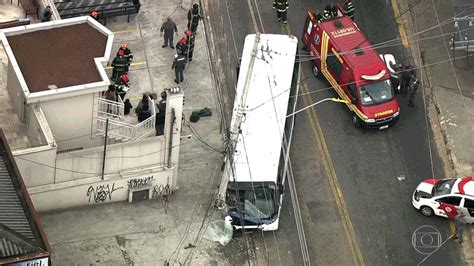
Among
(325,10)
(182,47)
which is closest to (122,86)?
(182,47)

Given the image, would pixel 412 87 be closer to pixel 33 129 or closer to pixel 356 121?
pixel 356 121

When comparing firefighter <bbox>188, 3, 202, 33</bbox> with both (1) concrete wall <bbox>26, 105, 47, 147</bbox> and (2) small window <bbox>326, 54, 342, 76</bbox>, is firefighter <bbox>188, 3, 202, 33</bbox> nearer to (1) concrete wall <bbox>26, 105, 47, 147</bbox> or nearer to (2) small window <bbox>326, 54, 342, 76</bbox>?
(2) small window <bbox>326, 54, 342, 76</bbox>

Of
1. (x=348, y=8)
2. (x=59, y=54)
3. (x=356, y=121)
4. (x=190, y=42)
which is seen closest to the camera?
(x=59, y=54)

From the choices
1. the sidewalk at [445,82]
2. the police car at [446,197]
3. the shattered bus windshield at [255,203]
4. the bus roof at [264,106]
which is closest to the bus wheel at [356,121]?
the bus roof at [264,106]

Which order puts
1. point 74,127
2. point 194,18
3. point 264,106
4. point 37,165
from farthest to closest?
point 194,18
point 264,106
point 74,127
point 37,165

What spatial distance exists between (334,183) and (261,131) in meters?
3.32


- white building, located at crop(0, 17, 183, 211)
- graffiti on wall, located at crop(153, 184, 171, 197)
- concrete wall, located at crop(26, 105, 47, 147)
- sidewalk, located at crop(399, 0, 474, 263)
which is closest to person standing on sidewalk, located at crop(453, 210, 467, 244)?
sidewalk, located at crop(399, 0, 474, 263)

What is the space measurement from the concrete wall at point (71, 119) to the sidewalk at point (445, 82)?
13.0m

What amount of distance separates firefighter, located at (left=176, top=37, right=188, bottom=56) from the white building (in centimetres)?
518

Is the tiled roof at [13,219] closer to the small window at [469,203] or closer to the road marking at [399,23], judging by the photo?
the small window at [469,203]

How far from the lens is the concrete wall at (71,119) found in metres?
44.3

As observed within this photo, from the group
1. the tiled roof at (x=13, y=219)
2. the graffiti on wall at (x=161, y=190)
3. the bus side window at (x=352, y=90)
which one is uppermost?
the tiled roof at (x=13, y=219)

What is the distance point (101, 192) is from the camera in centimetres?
4669

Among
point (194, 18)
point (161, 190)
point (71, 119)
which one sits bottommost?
point (161, 190)
